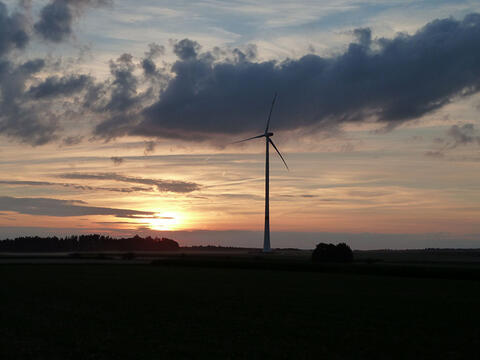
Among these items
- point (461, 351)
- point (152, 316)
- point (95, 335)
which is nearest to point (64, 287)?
point (152, 316)

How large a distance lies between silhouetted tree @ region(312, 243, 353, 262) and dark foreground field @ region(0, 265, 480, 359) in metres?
71.9

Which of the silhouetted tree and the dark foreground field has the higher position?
the silhouetted tree

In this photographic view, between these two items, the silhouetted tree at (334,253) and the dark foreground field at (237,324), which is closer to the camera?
the dark foreground field at (237,324)

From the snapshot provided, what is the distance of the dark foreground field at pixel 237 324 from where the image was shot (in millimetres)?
24266

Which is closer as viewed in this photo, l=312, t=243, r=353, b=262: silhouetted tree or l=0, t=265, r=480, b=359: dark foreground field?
l=0, t=265, r=480, b=359: dark foreground field

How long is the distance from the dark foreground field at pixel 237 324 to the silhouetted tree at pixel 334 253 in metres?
71.9

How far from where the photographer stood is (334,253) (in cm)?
12838

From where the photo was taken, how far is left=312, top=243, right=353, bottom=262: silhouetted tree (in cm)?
12738

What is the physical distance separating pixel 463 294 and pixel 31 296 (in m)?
39.5

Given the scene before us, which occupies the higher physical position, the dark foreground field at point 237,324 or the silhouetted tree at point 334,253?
the silhouetted tree at point 334,253

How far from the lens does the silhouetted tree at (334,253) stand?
127375 millimetres

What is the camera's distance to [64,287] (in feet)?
197

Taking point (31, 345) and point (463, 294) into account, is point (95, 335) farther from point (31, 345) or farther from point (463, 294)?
point (463, 294)

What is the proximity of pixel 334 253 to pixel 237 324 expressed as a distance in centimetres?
9884
